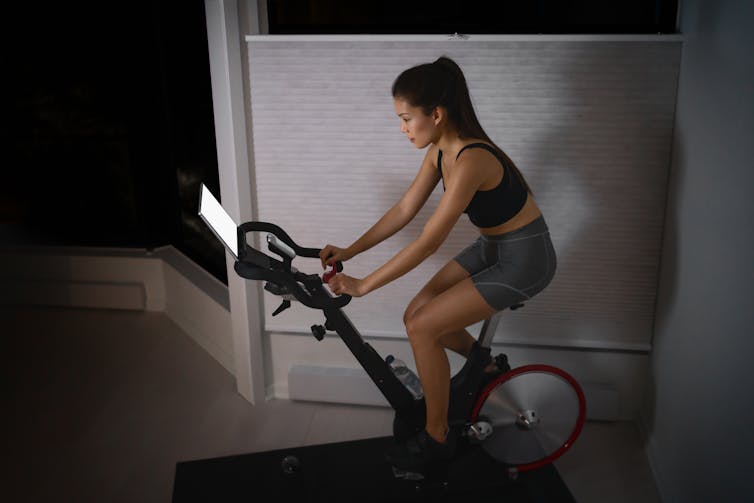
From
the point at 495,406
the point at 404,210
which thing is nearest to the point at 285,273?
the point at 404,210

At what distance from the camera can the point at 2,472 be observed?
2611mm

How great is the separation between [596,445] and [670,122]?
1.30 meters

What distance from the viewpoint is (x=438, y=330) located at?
2.21 m

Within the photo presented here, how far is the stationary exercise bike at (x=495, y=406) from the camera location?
2.38m

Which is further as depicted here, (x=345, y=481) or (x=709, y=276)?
(x=345, y=481)

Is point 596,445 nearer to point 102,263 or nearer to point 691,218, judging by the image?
point 691,218

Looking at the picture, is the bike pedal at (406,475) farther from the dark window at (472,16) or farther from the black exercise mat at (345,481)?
the dark window at (472,16)

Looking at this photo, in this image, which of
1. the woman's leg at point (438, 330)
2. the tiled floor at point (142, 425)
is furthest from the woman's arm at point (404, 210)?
the tiled floor at point (142, 425)

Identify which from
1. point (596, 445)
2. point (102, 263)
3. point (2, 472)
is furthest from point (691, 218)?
point (102, 263)

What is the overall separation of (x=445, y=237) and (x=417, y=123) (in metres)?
0.34

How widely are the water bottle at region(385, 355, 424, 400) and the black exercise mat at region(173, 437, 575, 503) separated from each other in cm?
30

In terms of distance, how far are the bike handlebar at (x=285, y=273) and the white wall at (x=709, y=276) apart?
43.8 inches

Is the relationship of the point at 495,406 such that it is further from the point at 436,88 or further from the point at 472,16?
the point at 472,16

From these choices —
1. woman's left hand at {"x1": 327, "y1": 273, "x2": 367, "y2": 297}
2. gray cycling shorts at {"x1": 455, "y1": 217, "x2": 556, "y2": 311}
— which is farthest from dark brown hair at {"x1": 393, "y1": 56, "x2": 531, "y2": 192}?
woman's left hand at {"x1": 327, "y1": 273, "x2": 367, "y2": 297}
